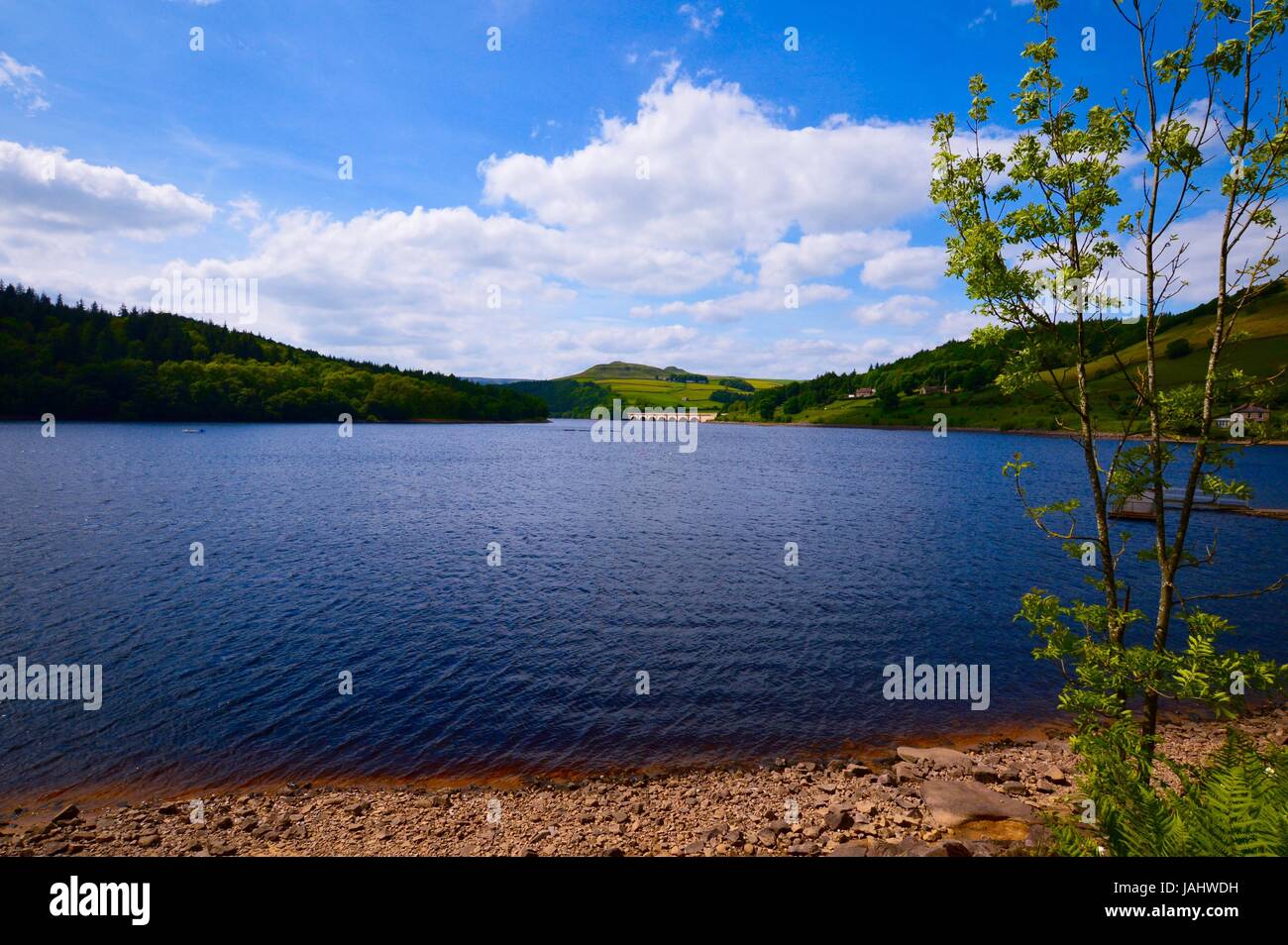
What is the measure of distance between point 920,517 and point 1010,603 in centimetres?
3259

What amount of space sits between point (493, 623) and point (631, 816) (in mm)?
19643

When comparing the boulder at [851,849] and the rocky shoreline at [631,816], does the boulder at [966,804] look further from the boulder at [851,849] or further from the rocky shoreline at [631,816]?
the boulder at [851,849]

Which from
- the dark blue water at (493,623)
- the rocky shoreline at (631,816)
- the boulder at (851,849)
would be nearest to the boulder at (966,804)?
the rocky shoreline at (631,816)

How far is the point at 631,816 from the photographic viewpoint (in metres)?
18.9

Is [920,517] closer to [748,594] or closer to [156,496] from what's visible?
[748,594]

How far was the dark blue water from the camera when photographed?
24266mm

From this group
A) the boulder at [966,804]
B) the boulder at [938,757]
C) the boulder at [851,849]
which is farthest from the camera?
the boulder at [938,757]

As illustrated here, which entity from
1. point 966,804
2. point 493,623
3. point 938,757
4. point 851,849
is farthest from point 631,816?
point 493,623

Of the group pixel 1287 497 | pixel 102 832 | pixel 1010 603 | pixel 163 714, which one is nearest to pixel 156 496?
pixel 163 714

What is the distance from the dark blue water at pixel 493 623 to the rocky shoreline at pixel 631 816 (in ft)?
6.47

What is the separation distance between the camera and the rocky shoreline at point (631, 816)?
1706cm

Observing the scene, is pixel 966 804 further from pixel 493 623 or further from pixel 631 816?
pixel 493 623

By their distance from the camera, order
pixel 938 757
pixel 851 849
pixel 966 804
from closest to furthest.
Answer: pixel 851 849, pixel 966 804, pixel 938 757
